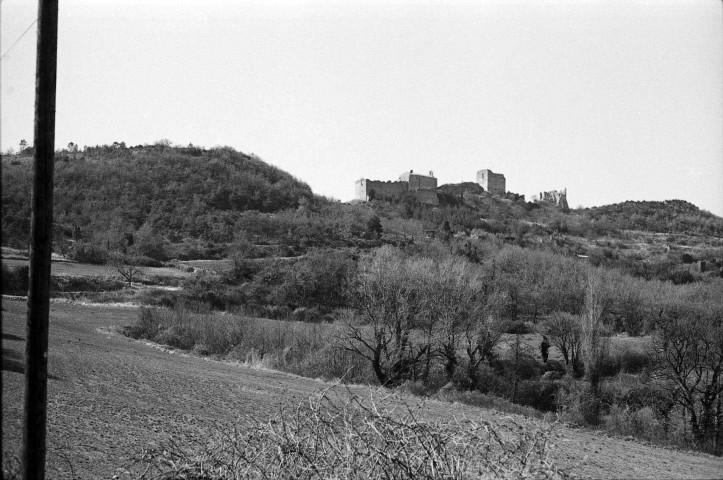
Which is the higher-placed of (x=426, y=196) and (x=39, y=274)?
(x=426, y=196)

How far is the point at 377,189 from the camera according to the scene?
416ft

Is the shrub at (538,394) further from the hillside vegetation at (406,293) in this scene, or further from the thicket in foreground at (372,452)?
the thicket in foreground at (372,452)

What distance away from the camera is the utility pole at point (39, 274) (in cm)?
576

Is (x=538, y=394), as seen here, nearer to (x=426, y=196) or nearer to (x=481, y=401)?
(x=481, y=401)

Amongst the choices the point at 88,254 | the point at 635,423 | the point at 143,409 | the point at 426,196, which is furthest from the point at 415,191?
the point at 143,409

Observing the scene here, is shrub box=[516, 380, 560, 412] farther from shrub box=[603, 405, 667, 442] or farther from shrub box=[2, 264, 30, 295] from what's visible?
shrub box=[2, 264, 30, 295]

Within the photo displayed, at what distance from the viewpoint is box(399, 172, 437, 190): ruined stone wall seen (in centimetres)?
13275

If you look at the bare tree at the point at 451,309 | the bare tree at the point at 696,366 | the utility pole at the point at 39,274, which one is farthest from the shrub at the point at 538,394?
the utility pole at the point at 39,274

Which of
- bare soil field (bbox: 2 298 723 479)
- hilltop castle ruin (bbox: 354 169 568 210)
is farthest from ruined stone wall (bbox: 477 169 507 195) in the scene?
bare soil field (bbox: 2 298 723 479)

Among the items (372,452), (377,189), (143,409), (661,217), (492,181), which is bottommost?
(143,409)

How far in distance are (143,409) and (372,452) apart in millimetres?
8916

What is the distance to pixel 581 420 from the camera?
88.8 feet

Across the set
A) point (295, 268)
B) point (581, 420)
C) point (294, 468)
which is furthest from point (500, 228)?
point (294, 468)

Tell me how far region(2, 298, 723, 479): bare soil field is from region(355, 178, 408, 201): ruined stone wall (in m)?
100
